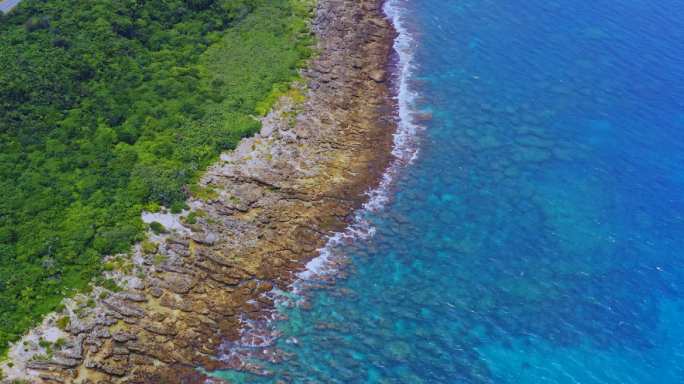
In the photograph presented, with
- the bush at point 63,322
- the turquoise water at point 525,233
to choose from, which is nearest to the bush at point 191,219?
the bush at point 63,322

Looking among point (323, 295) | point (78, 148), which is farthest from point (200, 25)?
point (323, 295)

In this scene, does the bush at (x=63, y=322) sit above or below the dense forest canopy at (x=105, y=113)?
below

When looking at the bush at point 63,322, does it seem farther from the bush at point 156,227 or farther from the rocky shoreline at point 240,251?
the bush at point 156,227

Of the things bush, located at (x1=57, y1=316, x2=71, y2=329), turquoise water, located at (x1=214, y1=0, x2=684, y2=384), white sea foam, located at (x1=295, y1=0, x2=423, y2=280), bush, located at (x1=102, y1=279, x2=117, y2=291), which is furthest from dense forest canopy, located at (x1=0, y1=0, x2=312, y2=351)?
turquoise water, located at (x1=214, y1=0, x2=684, y2=384)

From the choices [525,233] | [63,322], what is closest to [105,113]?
[63,322]

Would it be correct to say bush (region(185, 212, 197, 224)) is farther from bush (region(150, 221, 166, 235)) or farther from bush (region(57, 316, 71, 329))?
bush (region(57, 316, 71, 329))

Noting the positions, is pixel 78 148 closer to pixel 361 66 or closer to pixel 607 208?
pixel 361 66
